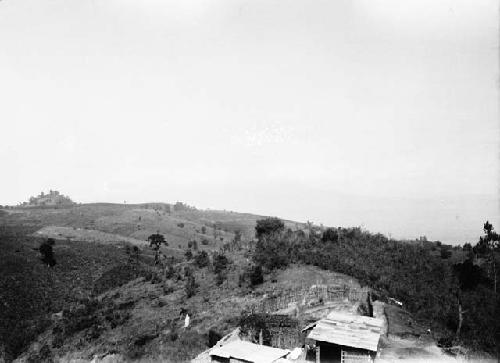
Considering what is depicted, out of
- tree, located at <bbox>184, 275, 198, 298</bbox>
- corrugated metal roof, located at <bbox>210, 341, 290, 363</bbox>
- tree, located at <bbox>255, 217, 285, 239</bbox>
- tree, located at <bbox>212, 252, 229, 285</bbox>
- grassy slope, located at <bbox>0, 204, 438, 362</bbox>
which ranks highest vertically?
tree, located at <bbox>255, 217, 285, 239</bbox>

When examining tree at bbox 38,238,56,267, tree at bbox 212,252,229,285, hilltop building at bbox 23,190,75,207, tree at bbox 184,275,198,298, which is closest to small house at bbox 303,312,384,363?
tree at bbox 184,275,198,298

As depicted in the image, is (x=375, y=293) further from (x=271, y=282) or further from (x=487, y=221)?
(x=487, y=221)

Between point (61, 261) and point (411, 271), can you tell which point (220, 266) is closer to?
point (411, 271)

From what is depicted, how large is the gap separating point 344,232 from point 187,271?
20585 mm

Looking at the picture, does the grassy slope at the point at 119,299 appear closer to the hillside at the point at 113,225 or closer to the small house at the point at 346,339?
the small house at the point at 346,339

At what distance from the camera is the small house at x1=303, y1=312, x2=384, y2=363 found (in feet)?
63.9

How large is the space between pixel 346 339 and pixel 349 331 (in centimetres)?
85

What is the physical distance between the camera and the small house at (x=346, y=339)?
767 inches

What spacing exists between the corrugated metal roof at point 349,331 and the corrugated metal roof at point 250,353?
2079 millimetres

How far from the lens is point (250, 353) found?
20609mm

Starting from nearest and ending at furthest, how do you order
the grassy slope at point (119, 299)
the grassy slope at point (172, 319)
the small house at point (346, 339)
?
1. the small house at point (346, 339)
2. the grassy slope at point (172, 319)
3. the grassy slope at point (119, 299)

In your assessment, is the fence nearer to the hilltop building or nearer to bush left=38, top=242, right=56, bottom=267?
bush left=38, top=242, right=56, bottom=267

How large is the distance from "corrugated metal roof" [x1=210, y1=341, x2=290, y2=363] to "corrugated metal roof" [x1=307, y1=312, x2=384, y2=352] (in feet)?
6.82

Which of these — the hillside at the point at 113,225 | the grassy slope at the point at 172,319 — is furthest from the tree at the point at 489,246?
A: the hillside at the point at 113,225
